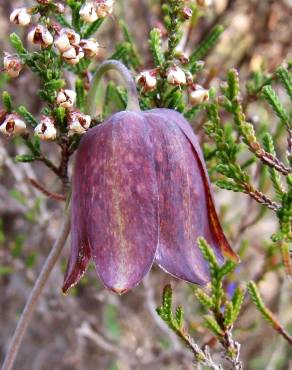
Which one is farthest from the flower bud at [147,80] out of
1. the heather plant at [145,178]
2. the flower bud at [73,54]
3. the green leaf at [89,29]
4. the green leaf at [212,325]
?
the green leaf at [212,325]

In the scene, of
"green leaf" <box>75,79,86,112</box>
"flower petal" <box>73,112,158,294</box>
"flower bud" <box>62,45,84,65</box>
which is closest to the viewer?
"flower petal" <box>73,112,158,294</box>

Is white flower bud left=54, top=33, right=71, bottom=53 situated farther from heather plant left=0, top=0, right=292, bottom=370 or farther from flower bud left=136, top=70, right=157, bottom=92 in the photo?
flower bud left=136, top=70, right=157, bottom=92

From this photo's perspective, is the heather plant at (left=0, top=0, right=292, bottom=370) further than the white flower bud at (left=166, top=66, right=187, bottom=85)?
No

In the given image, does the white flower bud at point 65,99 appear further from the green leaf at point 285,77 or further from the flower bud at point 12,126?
the green leaf at point 285,77

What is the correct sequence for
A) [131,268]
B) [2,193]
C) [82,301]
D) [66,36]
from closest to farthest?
[131,268] < [66,36] < [2,193] < [82,301]

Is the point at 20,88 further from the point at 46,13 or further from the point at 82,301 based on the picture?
the point at 46,13

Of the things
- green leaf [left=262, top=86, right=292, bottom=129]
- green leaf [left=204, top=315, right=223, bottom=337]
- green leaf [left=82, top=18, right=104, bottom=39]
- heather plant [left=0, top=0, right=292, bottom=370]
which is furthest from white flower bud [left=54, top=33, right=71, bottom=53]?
green leaf [left=204, top=315, right=223, bottom=337]

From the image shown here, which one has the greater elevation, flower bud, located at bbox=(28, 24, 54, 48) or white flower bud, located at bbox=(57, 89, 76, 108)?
flower bud, located at bbox=(28, 24, 54, 48)

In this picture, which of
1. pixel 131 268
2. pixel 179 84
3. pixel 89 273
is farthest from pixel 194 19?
pixel 89 273
